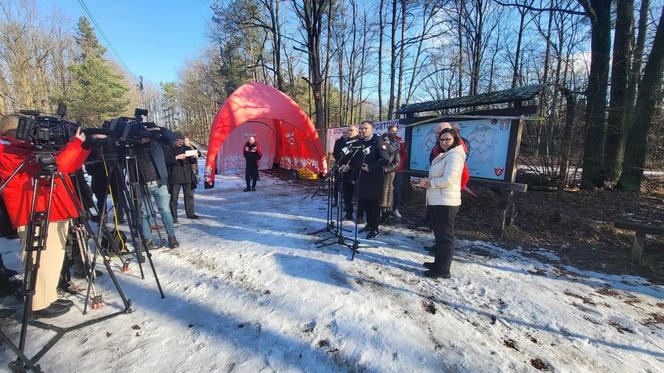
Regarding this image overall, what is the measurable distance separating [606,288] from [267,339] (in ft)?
12.2

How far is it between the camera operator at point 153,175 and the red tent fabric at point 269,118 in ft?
14.5

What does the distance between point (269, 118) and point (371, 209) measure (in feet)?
22.1

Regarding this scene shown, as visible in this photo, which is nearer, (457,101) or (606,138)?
(457,101)

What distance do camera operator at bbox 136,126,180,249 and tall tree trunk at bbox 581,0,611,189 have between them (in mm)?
9042

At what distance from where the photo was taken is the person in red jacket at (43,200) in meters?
2.42

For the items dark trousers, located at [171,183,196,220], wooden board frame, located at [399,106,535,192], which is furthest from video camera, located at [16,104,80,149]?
wooden board frame, located at [399,106,535,192]

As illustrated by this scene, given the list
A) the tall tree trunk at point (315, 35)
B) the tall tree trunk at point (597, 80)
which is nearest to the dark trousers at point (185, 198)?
the tall tree trunk at point (315, 35)

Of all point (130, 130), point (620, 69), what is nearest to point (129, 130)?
point (130, 130)

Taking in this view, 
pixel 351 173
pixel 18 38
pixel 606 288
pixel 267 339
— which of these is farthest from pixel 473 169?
pixel 18 38

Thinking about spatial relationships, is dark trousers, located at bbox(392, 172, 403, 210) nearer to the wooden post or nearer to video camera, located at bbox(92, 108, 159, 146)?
the wooden post

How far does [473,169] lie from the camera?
17.4 ft

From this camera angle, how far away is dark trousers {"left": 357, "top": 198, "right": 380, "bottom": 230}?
16.0ft

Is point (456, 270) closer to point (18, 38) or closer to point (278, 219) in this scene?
point (278, 219)

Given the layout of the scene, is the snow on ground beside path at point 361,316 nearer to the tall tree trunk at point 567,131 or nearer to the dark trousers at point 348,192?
Answer: the dark trousers at point 348,192
